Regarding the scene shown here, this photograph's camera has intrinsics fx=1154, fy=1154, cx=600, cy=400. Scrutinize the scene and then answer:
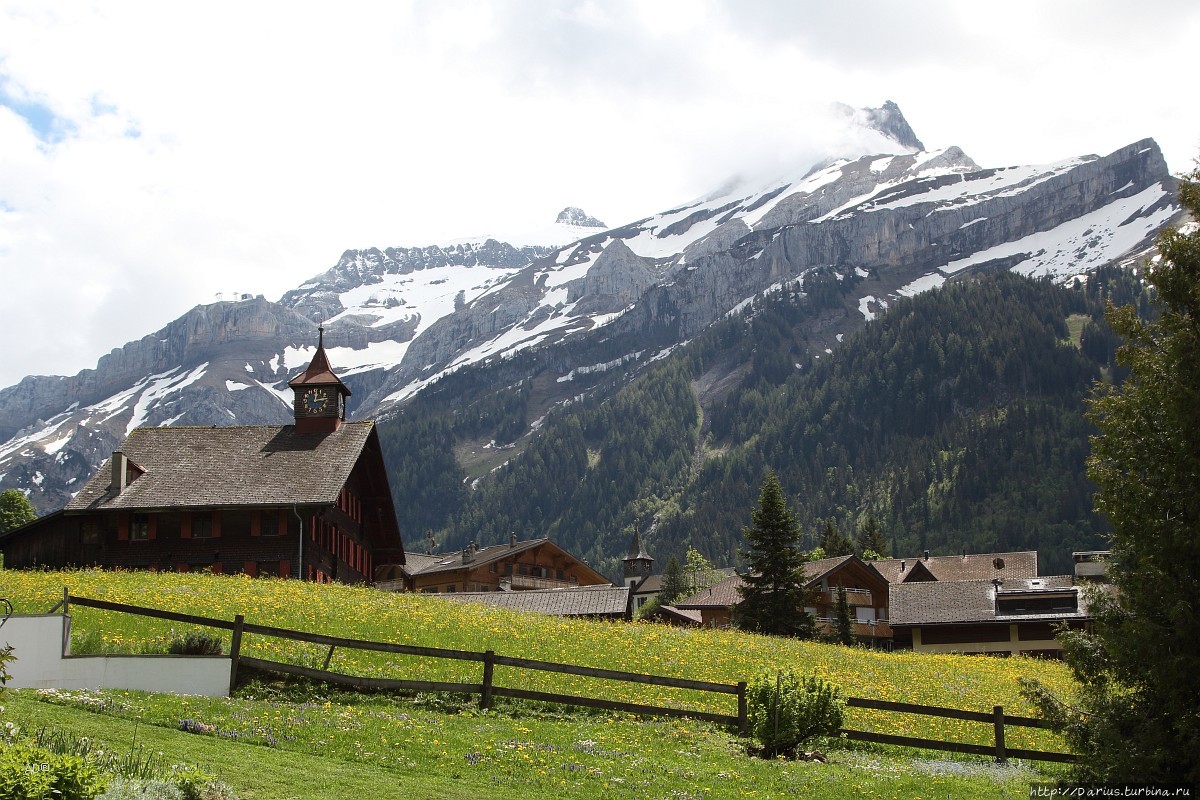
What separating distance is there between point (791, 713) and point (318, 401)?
41.3 m

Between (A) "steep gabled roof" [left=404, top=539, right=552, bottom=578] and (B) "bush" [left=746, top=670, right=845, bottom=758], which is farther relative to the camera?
(A) "steep gabled roof" [left=404, top=539, right=552, bottom=578]

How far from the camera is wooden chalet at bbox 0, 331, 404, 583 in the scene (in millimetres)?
52500

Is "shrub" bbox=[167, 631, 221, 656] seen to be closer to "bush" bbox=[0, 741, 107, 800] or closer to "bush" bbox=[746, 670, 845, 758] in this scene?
"bush" bbox=[0, 741, 107, 800]

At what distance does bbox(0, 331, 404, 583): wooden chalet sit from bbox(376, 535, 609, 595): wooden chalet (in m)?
37.5

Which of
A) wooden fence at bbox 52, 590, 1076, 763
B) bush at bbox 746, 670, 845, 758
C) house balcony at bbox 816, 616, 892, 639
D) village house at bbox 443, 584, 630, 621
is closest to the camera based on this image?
bush at bbox 746, 670, 845, 758

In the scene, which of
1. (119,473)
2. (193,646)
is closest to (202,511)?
(119,473)

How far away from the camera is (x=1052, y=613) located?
7381 cm

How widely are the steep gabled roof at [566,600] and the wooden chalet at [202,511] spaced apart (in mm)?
7798

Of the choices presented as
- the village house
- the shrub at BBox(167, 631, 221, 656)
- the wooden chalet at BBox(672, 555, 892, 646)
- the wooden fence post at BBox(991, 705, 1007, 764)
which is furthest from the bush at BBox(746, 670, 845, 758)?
the wooden chalet at BBox(672, 555, 892, 646)

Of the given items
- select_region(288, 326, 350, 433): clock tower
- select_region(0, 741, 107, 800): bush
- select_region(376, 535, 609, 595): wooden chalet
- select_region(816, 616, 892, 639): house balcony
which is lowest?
select_region(816, 616, 892, 639): house balcony

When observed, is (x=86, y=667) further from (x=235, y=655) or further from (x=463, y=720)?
(x=463, y=720)

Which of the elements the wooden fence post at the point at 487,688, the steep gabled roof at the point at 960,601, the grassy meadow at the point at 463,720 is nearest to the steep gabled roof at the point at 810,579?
the steep gabled roof at the point at 960,601

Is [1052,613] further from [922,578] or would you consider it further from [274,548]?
[274,548]

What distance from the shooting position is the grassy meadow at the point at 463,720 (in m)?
19.5
